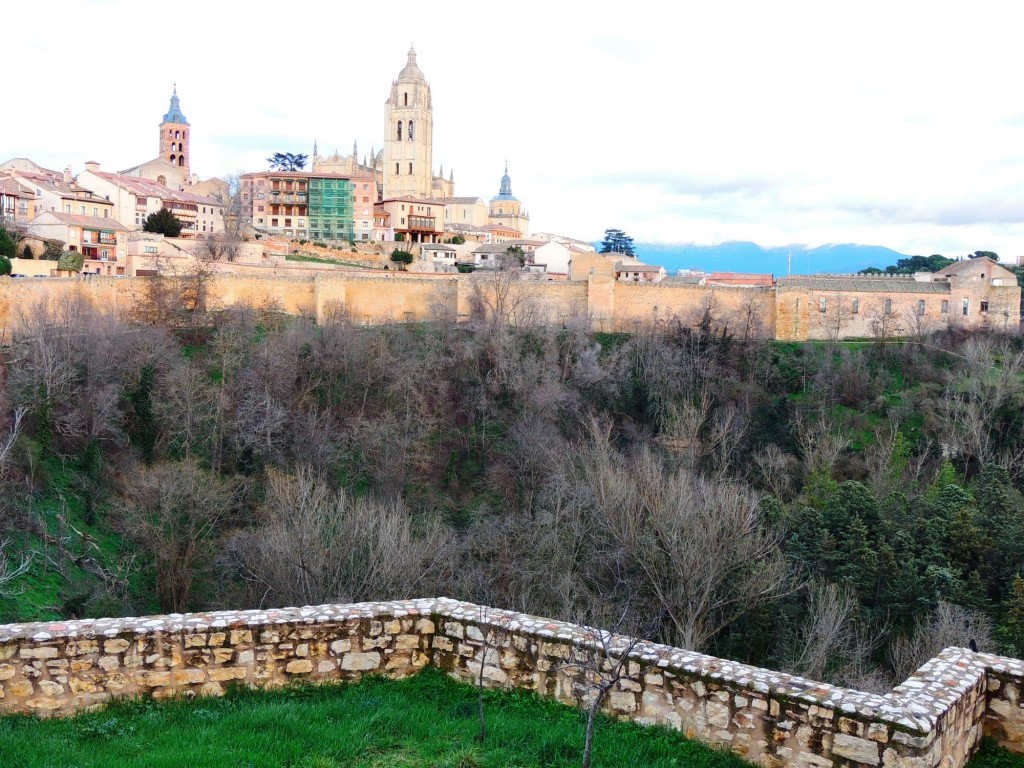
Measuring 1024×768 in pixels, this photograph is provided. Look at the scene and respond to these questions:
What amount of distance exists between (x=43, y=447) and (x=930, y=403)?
90.9 ft

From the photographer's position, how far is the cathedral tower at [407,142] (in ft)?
239

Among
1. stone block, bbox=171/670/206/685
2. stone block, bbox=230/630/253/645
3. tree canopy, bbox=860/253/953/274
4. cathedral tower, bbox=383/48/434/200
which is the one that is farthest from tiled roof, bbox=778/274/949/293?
cathedral tower, bbox=383/48/434/200

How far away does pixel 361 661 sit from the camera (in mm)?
6176

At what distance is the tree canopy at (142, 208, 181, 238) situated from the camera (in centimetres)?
4366

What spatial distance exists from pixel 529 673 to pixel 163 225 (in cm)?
4273

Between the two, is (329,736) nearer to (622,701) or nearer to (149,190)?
(622,701)

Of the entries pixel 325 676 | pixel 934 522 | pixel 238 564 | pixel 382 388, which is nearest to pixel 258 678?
pixel 325 676

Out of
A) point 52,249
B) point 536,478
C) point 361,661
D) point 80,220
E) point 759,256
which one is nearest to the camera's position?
point 361,661

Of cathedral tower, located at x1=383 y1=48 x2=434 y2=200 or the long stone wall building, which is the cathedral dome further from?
the long stone wall building

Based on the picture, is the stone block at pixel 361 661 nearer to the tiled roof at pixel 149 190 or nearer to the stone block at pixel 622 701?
the stone block at pixel 622 701

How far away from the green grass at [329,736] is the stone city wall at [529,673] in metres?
0.16

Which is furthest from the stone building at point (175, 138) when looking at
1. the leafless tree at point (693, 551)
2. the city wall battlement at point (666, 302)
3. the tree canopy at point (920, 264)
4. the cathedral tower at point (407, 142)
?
the leafless tree at point (693, 551)

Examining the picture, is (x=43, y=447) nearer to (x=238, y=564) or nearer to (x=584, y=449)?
(x=238, y=564)

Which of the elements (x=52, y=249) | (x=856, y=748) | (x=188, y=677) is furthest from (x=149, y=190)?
(x=856, y=748)
